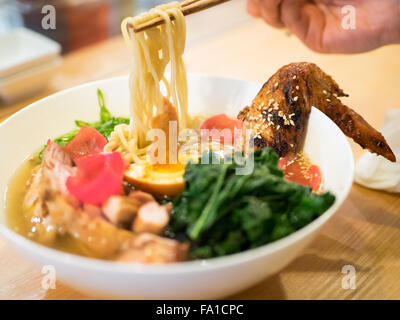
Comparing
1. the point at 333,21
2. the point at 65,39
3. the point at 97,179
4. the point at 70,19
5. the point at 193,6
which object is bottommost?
the point at 65,39

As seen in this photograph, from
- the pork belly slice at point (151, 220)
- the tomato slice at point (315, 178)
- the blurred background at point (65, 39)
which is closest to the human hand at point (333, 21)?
the blurred background at point (65, 39)

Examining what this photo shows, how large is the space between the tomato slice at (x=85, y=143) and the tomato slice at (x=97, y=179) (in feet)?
0.64

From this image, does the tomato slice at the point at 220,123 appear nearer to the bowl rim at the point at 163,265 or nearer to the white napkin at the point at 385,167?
the white napkin at the point at 385,167

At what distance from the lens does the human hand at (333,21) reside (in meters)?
2.11

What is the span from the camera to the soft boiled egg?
1.37 m

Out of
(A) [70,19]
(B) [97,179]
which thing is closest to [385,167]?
(B) [97,179]

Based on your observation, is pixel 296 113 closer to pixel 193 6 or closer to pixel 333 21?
pixel 193 6

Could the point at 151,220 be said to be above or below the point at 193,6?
below

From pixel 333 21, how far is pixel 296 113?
0.97 m

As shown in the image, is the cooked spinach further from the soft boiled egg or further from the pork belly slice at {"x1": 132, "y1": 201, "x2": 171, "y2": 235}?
the soft boiled egg

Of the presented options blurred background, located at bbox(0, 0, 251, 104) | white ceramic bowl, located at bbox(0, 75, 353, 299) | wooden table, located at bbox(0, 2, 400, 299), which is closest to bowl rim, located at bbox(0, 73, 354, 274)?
white ceramic bowl, located at bbox(0, 75, 353, 299)

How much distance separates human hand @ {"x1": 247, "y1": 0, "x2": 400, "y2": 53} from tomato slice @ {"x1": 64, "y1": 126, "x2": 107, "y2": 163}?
1.23 metres

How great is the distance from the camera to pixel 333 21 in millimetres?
2312
